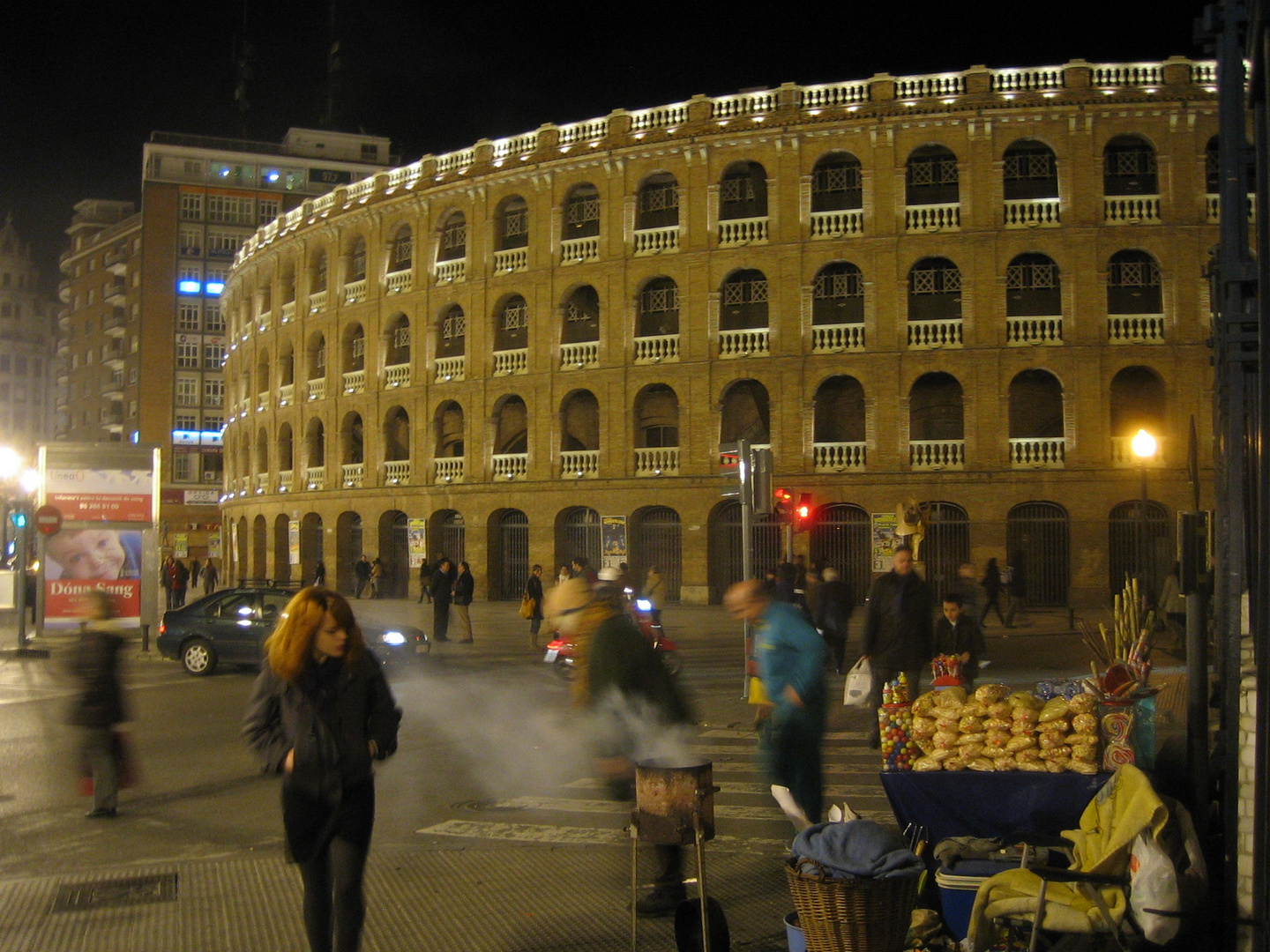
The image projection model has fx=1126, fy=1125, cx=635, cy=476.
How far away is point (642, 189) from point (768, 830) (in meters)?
28.8

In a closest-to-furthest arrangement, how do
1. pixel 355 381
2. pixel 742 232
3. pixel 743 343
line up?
pixel 743 343, pixel 742 232, pixel 355 381

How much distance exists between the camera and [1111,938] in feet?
15.2

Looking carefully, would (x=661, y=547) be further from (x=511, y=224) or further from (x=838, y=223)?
(x=511, y=224)

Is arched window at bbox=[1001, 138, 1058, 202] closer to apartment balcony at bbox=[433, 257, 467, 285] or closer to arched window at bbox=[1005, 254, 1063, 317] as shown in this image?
arched window at bbox=[1005, 254, 1063, 317]

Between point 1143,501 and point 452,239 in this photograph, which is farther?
point 452,239

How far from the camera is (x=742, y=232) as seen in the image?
32531mm

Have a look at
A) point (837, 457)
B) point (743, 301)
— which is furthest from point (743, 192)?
point (837, 457)

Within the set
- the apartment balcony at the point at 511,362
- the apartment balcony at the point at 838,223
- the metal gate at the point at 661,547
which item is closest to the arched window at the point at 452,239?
the apartment balcony at the point at 511,362

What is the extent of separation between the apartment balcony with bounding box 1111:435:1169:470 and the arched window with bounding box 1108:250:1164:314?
358 centimetres

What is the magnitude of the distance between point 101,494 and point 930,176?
900 inches

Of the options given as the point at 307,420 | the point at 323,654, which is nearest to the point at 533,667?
the point at 323,654

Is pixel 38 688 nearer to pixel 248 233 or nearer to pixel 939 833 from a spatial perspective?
pixel 939 833

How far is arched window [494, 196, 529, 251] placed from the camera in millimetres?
36719

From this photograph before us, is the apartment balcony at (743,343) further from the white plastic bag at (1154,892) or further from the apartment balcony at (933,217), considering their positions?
the white plastic bag at (1154,892)
